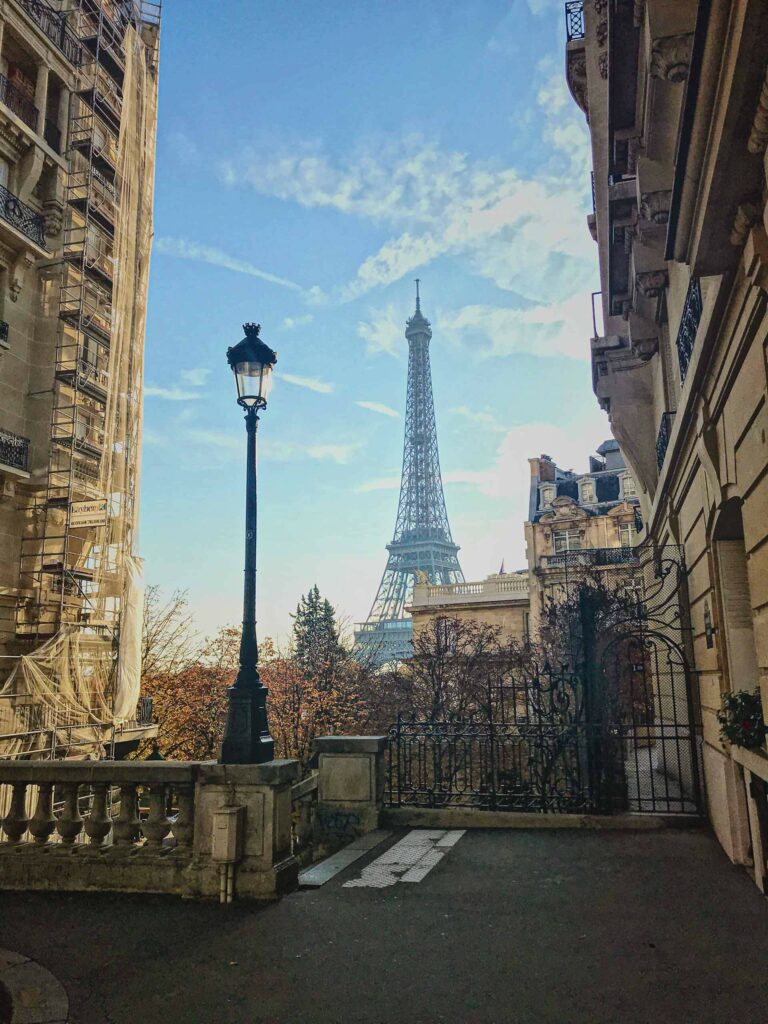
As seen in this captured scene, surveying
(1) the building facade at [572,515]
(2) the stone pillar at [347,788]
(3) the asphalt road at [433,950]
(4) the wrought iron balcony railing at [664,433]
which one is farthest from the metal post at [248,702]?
(1) the building facade at [572,515]

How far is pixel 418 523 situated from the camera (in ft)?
292

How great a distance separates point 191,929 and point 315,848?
4.18 metres

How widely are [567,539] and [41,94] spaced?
3757 cm

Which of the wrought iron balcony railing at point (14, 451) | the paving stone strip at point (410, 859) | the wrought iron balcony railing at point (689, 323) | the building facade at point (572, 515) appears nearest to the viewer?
the paving stone strip at point (410, 859)

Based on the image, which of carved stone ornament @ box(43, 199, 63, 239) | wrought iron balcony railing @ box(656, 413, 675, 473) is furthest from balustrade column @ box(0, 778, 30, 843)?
carved stone ornament @ box(43, 199, 63, 239)

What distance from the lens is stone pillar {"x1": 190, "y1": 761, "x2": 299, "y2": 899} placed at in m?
6.63

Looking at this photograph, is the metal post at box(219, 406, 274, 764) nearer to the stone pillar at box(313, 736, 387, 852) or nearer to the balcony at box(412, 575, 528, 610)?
the stone pillar at box(313, 736, 387, 852)

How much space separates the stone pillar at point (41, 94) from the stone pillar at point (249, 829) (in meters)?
20.3

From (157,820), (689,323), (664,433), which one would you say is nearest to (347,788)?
(157,820)

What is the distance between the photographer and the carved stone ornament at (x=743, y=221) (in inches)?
188

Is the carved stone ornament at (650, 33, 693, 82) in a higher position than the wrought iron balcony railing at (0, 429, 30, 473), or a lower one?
lower

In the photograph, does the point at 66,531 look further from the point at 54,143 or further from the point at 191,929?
the point at 191,929

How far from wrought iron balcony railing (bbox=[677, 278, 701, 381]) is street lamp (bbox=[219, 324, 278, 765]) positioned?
14.9ft

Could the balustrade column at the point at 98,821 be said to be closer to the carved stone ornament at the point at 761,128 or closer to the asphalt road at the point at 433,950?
the asphalt road at the point at 433,950
